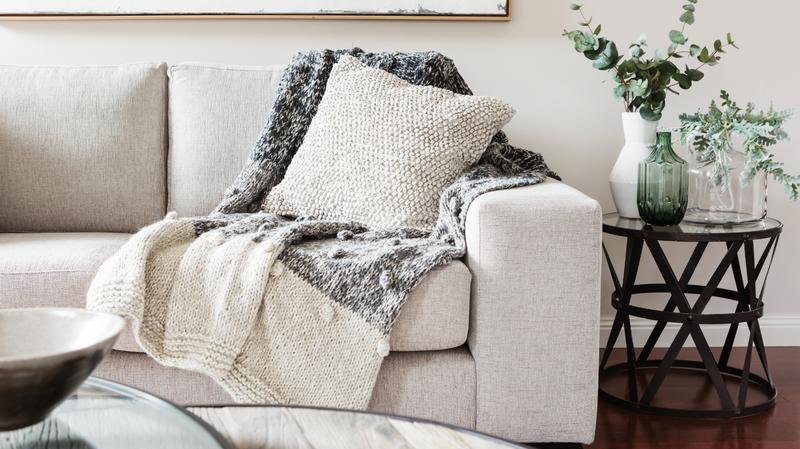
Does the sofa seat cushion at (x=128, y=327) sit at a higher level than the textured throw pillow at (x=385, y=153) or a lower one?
lower

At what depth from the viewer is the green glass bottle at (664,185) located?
1508 millimetres

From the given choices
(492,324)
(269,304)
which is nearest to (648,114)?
(492,324)

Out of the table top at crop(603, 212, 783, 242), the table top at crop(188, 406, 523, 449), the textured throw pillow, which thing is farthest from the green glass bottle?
the table top at crop(188, 406, 523, 449)

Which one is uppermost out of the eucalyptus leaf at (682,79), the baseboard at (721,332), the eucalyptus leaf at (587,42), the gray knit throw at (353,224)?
the eucalyptus leaf at (587,42)

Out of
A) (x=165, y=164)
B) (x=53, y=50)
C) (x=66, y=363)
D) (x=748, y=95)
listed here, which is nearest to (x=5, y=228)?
(x=165, y=164)

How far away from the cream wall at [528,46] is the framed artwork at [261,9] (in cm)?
3

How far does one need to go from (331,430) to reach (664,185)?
1251 mm

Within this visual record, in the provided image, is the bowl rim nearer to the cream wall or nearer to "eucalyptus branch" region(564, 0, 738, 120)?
"eucalyptus branch" region(564, 0, 738, 120)

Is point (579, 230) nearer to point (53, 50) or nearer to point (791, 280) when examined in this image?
point (791, 280)

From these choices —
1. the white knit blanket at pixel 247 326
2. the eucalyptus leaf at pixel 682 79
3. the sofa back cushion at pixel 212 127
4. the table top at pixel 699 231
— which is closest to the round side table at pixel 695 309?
the table top at pixel 699 231

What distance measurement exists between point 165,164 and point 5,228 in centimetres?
45

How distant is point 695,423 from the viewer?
1.44 metres

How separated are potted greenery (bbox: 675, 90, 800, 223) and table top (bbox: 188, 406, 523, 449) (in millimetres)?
1289

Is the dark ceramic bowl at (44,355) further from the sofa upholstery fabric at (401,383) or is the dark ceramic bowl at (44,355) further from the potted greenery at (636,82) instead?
the potted greenery at (636,82)
